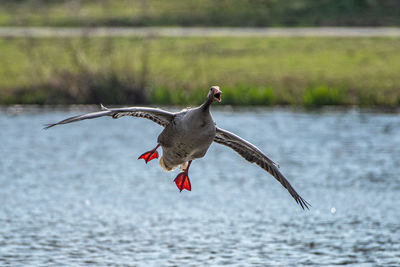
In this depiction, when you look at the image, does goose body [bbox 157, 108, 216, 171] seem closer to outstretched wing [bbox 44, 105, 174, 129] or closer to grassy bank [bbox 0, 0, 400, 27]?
outstretched wing [bbox 44, 105, 174, 129]

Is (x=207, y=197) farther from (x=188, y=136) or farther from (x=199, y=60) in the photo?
(x=199, y=60)

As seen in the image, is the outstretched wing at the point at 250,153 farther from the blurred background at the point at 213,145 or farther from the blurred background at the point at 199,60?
the blurred background at the point at 199,60

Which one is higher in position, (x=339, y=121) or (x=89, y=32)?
(x=89, y=32)

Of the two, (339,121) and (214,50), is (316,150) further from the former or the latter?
(214,50)

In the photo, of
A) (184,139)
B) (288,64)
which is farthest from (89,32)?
(184,139)

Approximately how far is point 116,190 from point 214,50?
19.9 m

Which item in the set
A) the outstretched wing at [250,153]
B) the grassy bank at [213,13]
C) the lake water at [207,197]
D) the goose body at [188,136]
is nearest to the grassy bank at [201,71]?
the lake water at [207,197]

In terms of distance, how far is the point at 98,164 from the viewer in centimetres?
2903

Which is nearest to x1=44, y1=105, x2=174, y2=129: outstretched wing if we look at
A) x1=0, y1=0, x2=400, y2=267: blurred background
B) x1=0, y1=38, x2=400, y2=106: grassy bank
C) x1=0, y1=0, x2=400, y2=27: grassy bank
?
x1=0, y1=0, x2=400, y2=267: blurred background

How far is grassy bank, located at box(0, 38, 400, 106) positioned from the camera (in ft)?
123

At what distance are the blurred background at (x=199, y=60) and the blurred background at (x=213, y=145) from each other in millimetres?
100

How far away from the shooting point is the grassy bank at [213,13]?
51000 millimetres

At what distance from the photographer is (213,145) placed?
33.8 metres

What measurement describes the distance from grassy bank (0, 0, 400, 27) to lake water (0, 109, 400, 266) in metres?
14.9
